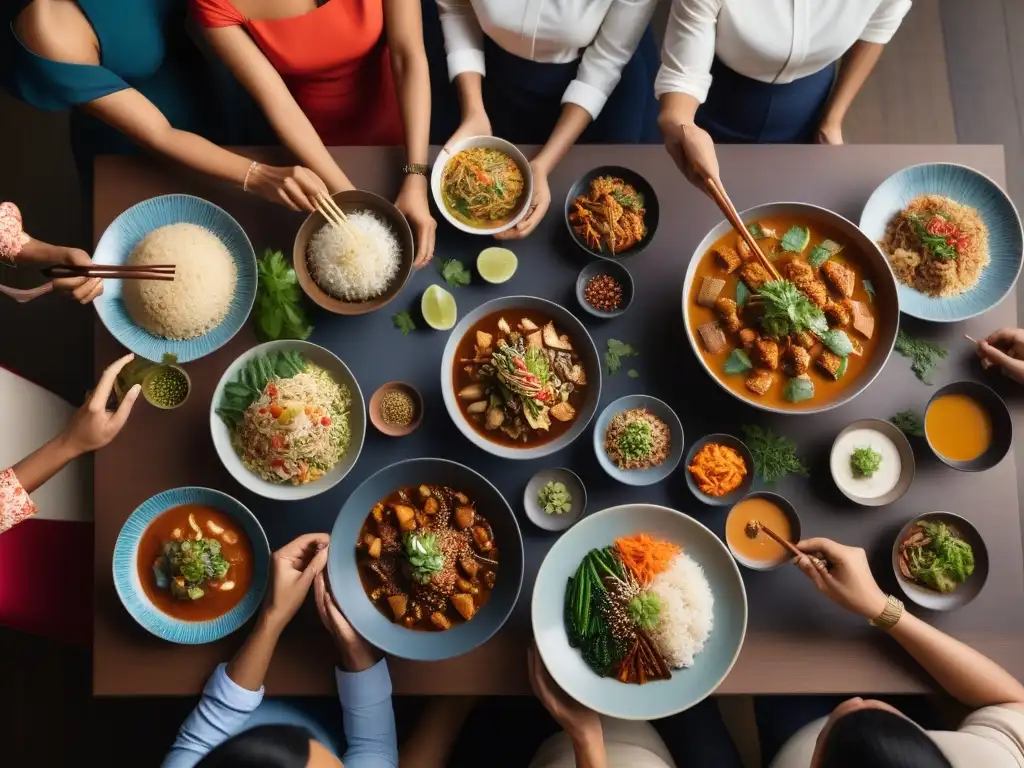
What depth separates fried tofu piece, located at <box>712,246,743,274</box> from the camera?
221 centimetres

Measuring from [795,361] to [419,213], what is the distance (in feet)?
4.30

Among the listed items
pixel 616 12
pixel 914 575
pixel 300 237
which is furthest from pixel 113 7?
pixel 914 575

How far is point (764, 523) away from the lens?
215 centimetres

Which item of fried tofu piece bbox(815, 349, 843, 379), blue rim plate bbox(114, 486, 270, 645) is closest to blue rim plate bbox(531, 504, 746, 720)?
fried tofu piece bbox(815, 349, 843, 379)

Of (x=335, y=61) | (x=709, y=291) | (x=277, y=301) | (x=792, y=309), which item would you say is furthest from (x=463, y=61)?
(x=792, y=309)

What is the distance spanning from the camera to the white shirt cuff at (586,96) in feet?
8.19

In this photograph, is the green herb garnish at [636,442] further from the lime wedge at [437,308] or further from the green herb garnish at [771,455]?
the lime wedge at [437,308]

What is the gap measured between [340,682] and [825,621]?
1.53 meters

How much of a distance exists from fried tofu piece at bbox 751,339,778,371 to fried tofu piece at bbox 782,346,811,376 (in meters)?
0.04

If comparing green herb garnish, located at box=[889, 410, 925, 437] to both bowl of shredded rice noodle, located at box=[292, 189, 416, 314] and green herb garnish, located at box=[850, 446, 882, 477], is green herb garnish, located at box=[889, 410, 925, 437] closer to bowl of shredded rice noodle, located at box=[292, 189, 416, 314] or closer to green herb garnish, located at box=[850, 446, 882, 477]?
green herb garnish, located at box=[850, 446, 882, 477]

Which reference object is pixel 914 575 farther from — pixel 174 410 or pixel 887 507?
pixel 174 410

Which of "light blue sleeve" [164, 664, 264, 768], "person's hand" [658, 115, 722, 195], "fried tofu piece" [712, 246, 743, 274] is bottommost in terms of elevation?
"light blue sleeve" [164, 664, 264, 768]

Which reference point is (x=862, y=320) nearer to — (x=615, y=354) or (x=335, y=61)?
(x=615, y=354)

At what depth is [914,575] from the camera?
2119 millimetres
